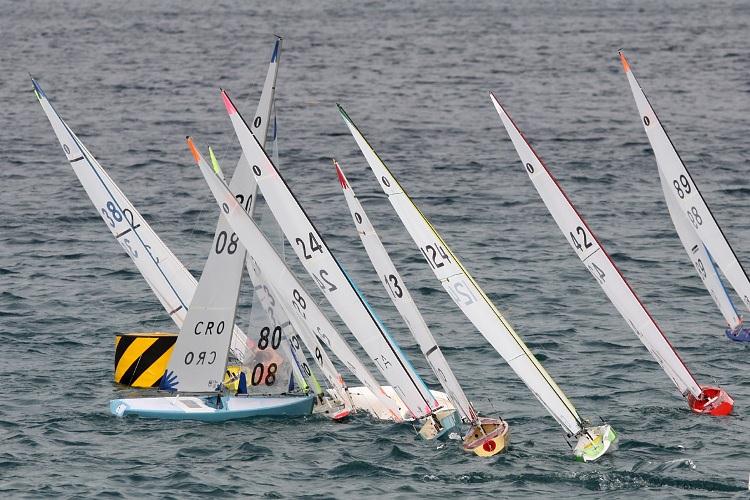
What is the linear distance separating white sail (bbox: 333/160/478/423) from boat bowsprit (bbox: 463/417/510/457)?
354 millimetres

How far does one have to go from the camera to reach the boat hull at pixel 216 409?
31.3 m

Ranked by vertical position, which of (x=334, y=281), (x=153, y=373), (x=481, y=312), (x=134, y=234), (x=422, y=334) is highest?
(x=134, y=234)

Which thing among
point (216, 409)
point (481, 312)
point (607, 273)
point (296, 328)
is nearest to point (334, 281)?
point (296, 328)

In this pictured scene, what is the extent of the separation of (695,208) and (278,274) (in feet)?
40.9

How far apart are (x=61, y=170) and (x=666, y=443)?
118ft

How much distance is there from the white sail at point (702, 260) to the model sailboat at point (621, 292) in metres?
6.18

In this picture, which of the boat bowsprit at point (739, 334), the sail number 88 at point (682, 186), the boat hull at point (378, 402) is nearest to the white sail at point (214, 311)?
the boat hull at point (378, 402)

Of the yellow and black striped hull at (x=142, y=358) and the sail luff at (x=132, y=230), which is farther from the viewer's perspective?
the sail luff at (x=132, y=230)

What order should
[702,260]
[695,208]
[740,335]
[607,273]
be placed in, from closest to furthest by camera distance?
[607,273] → [695,208] → [740,335] → [702,260]

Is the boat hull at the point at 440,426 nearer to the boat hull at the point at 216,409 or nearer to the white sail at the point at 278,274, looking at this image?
the white sail at the point at 278,274

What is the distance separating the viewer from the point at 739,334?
37.8 metres

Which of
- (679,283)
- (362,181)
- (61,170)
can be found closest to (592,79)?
(362,181)

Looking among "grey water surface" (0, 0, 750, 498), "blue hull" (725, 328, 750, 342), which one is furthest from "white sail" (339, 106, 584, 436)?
"blue hull" (725, 328, 750, 342)

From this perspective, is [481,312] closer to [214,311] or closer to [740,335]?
[214,311]
